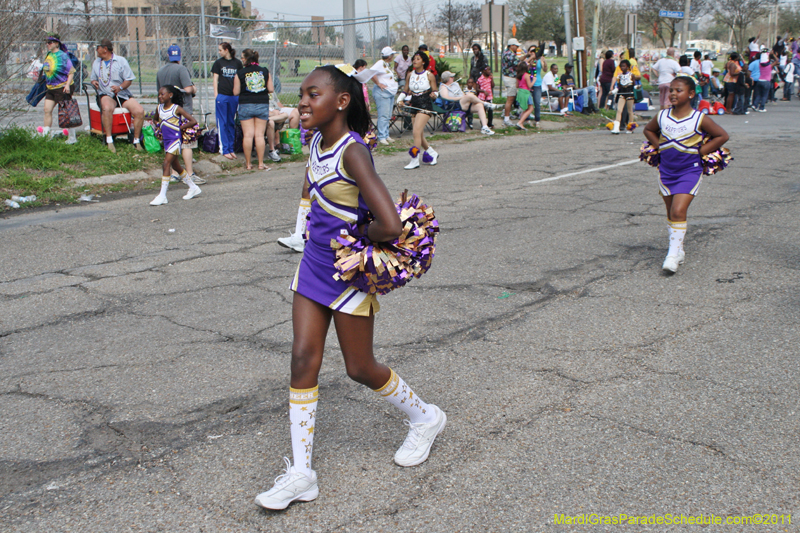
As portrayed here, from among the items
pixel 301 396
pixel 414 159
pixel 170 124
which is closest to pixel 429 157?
pixel 414 159

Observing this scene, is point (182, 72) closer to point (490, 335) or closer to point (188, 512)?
point (490, 335)

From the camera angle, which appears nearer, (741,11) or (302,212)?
(302,212)

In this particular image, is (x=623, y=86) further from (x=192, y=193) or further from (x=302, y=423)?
(x=302, y=423)

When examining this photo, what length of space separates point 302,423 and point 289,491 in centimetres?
27

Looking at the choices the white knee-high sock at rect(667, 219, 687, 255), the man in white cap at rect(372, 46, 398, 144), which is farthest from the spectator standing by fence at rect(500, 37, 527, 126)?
the white knee-high sock at rect(667, 219, 687, 255)

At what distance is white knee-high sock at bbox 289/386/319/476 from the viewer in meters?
2.83

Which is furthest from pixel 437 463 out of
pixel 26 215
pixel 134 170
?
pixel 134 170

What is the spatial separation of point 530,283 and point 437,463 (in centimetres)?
281

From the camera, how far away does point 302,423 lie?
284 cm

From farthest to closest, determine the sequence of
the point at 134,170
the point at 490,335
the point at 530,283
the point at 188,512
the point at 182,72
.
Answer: the point at 182,72 → the point at 134,170 → the point at 530,283 → the point at 490,335 → the point at 188,512

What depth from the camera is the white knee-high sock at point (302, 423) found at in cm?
283

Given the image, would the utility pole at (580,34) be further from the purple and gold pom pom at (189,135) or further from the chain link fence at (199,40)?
the purple and gold pom pom at (189,135)

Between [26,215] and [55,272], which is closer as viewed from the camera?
[55,272]

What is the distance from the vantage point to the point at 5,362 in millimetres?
4258
